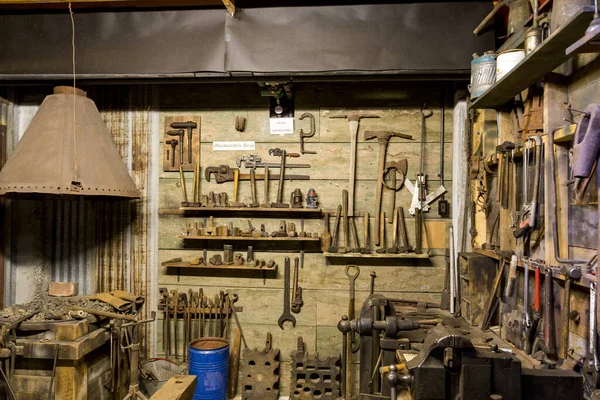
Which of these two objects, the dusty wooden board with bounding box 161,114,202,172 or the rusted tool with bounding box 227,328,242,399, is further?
the dusty wooden board with bounding box 161,114,202,172

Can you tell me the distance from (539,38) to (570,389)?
1.56 m

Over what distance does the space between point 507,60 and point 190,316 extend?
2.99m

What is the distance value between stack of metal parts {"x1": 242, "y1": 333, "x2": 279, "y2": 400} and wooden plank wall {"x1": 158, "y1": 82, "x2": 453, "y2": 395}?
7.6 inches

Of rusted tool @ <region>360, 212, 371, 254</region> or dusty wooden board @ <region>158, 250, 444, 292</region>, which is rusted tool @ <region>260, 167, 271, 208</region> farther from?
rusted tool @ <region>360, 212, 371, 254</region>

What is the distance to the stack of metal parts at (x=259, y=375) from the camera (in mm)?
3475

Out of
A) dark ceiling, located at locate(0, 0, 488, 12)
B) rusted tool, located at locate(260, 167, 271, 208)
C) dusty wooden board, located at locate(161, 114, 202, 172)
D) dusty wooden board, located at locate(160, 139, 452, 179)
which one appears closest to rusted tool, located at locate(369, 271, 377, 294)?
dusty wooden board, located at locate(160, 139, 452, 179)

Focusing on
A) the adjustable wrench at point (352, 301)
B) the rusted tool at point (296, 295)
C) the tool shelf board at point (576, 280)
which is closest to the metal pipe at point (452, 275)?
the adjustable wrench at point (352, 301)

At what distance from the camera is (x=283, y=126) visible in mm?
3738

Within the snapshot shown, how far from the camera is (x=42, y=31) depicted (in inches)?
128

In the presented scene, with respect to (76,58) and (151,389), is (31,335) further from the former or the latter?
(76,58)

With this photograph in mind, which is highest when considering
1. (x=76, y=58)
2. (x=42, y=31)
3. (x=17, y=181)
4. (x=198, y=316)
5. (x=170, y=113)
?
(x=42, y=31)

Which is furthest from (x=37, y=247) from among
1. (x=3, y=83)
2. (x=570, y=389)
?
(x=570, y=389)

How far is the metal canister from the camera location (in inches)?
101

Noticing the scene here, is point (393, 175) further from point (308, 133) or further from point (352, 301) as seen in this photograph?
point (352, 301)
